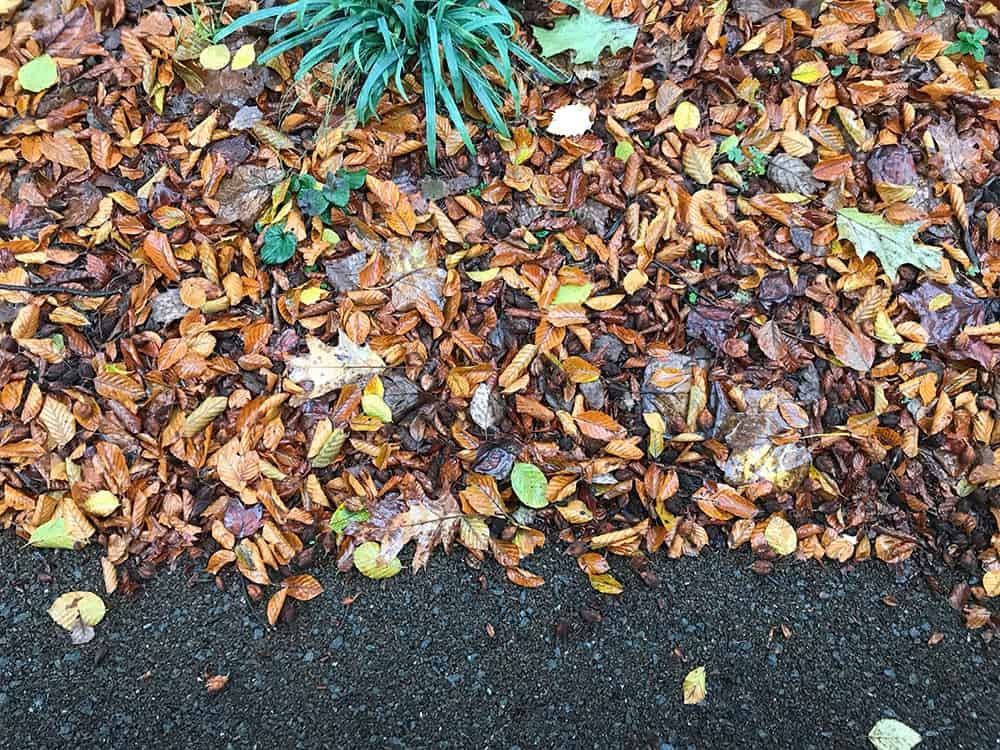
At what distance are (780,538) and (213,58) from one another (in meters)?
1.95

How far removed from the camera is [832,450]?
1976mm

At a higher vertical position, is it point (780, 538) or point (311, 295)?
point (311, 295)

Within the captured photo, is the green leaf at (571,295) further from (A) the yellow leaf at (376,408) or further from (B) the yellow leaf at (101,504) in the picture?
(B) the yellow leaf at (101,504)

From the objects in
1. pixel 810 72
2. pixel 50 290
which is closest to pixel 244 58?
pixel 50 290

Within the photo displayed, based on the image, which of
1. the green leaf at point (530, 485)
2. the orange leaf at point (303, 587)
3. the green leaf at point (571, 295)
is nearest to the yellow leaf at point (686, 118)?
the green leaf at point (571, 295)

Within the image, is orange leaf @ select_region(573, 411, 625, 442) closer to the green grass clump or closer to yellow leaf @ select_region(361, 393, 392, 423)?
yellow leaf @ select_region(361, 393, 392, 423)

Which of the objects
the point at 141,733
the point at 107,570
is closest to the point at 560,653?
the point at 141,733

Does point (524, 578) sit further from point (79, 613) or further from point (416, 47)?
point (416, 47)

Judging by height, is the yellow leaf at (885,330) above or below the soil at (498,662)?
above

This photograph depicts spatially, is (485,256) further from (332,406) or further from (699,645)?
(699,645)

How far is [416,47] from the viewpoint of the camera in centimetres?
201

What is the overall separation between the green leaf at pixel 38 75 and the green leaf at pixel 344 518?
1.41m

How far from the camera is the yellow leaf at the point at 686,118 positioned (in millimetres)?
2096

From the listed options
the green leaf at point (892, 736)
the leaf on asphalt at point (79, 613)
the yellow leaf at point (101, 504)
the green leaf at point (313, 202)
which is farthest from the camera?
the green leaf at point (313, 202)
